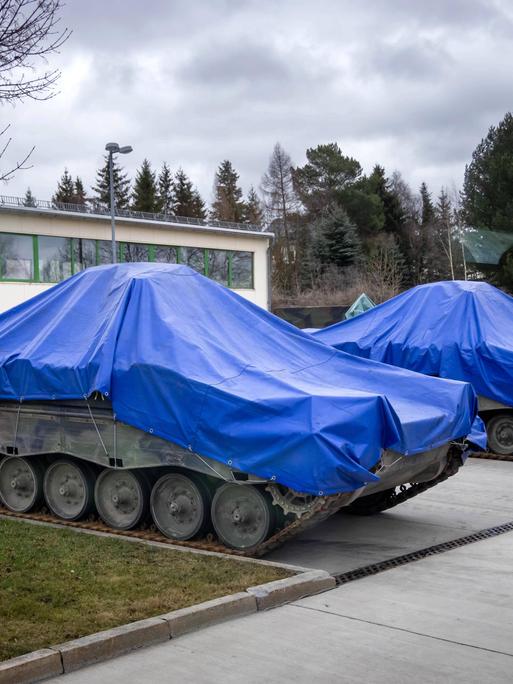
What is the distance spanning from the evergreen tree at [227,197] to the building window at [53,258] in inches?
1890

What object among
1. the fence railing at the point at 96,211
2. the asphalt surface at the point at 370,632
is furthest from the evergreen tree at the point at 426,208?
the asphalt surface at the point at 370,632

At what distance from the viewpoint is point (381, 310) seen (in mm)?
17141

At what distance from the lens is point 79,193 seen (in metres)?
87.2

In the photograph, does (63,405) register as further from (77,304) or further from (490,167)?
(490,167)

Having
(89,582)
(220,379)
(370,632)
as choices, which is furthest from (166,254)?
(370,632)

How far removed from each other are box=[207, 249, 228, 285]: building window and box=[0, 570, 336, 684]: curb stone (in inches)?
1402

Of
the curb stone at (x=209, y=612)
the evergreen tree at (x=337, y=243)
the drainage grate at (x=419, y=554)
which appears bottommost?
the drainage grate at (x=419, y=554)

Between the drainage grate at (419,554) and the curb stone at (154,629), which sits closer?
the curb stone at (154,629)

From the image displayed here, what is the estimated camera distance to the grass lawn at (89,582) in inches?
241

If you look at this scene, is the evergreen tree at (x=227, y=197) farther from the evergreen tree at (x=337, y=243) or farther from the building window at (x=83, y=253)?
the building window at (x=83, y=253)

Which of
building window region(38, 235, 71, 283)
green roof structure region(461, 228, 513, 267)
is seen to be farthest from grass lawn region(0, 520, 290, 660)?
green roof structure region(461, 228, 513, 267)

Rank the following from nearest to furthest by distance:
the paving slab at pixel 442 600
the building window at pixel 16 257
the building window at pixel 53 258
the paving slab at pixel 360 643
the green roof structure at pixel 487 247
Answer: the paving slab at pixel 360 643
the paving slab at pixel 442 600
the building window at pixel 16 257
the building window at pixel 53 258
the green roof structure at pixel 487 247

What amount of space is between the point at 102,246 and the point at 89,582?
102 ft

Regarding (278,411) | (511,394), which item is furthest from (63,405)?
(511,394)
